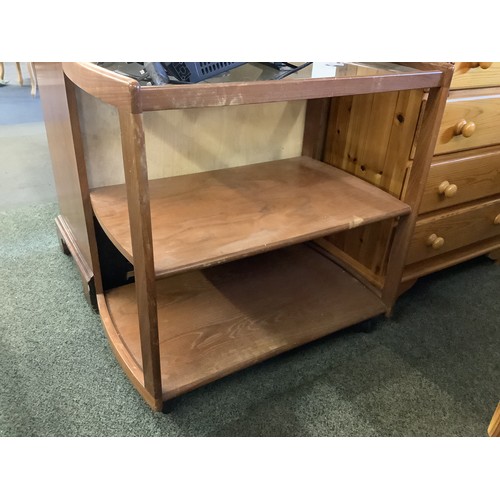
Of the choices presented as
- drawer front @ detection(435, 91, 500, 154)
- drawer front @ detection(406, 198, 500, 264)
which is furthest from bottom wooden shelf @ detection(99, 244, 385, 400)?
drawer front @ detection(435, 91, 500, 154)

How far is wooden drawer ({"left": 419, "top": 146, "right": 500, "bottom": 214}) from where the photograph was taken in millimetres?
1075

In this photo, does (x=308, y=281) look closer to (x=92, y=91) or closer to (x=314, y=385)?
(x=314, y=385)

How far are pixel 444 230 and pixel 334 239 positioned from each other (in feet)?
0.98

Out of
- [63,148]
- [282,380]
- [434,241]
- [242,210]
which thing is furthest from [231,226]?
[434,241]

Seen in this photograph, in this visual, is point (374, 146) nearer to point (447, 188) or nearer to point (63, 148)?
point (447, 188)

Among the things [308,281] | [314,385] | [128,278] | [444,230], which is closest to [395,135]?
[444,230]

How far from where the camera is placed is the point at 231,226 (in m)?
0.88

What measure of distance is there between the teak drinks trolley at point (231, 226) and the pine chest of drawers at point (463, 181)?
3.4 inches

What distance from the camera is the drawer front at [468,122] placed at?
1.01 meters

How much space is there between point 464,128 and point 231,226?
60 cm

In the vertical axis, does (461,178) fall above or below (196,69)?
below

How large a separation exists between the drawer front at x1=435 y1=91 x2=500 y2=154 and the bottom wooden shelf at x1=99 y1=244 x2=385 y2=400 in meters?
0.42

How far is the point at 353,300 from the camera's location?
1146 millimetres

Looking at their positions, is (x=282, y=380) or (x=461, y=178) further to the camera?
(x=461, y=178)
